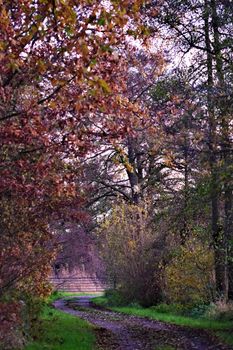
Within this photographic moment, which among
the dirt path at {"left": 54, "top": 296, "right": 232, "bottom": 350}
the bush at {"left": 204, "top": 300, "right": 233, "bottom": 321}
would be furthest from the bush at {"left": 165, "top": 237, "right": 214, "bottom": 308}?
the dirt path at {"left": 54, "top": 296, "right": 232, "bottom": 350}

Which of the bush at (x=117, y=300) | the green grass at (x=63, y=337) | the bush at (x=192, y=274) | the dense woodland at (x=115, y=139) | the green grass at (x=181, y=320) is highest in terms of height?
the dense woodland at (x=115, y=139)

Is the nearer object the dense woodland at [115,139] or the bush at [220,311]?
the dense woodland at [115,139]

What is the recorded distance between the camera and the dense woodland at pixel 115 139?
6871 millimetres

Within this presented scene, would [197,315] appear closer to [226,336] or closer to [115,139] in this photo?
[226,336]

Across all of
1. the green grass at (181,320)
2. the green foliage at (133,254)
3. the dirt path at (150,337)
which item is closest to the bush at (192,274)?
the green grass at (181,320)

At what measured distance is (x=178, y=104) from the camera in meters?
14.2

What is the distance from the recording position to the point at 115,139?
8.59m

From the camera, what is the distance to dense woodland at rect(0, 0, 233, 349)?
687cm

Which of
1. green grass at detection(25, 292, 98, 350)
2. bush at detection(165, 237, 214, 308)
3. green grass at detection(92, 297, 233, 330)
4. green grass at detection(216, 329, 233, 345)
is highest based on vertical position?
bush at detection(165, 237, 214, 308)

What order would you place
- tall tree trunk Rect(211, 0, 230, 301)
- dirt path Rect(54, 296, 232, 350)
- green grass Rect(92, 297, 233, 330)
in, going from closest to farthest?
1. dirt path Rect(54, 296, 232, 350)
2. tall tree trunk Rect(211, 0, 230, 301)
3. green grass Rect(92, 297, 233, 330)

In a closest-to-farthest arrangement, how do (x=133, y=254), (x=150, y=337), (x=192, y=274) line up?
(x=150, y=337), (x=192, y=274), (x=133, y=254)

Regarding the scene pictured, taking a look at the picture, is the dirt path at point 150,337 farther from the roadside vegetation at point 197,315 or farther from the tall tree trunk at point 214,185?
the tall tree trunk at point 214,185

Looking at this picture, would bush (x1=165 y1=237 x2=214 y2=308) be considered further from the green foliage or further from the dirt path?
the dirt path

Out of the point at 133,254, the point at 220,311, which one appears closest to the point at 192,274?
the point at 220,311
